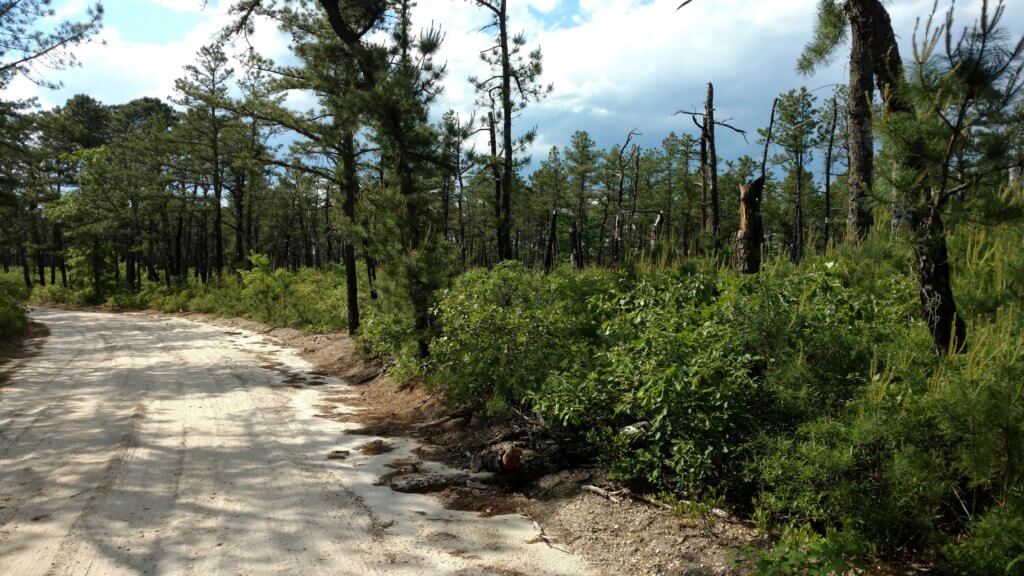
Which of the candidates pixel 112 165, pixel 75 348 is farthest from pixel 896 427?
pixel 112 165

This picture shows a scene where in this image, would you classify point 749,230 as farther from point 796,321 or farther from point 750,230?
point 796,321

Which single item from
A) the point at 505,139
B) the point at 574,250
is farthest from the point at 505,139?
the point at 574,250

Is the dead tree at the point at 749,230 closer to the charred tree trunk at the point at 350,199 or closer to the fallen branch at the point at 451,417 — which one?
the fallen branch at the point at 451,417

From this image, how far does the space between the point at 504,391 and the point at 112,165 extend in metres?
34.6

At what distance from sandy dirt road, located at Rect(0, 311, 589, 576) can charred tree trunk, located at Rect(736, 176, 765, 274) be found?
3818mm

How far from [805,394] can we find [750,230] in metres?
2.64

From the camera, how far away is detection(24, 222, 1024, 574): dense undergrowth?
3135 mm

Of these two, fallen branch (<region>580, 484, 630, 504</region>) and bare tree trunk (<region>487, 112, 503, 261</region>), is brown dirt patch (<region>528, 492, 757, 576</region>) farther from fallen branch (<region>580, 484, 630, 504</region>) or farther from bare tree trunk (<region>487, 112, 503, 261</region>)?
bare tree trunk (<region>487, 112, 503, 261</region>)

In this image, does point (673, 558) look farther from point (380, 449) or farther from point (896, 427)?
point (380, 449)

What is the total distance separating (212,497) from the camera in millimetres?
4906

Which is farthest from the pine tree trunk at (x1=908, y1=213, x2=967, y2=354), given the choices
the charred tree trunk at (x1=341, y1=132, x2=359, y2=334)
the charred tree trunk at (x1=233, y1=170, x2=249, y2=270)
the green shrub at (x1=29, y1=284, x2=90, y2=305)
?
the green shrub at (x1=29, y1=284, x2=90, y2=305)

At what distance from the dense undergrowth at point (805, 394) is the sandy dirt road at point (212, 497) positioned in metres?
1.28

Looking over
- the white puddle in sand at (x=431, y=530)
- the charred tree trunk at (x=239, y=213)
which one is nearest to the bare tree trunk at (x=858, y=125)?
the white puddle in sand at (x=431, y=530)

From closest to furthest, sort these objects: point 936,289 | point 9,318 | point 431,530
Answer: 1. point 936,289
2. point 431,530
3. point 9,318
